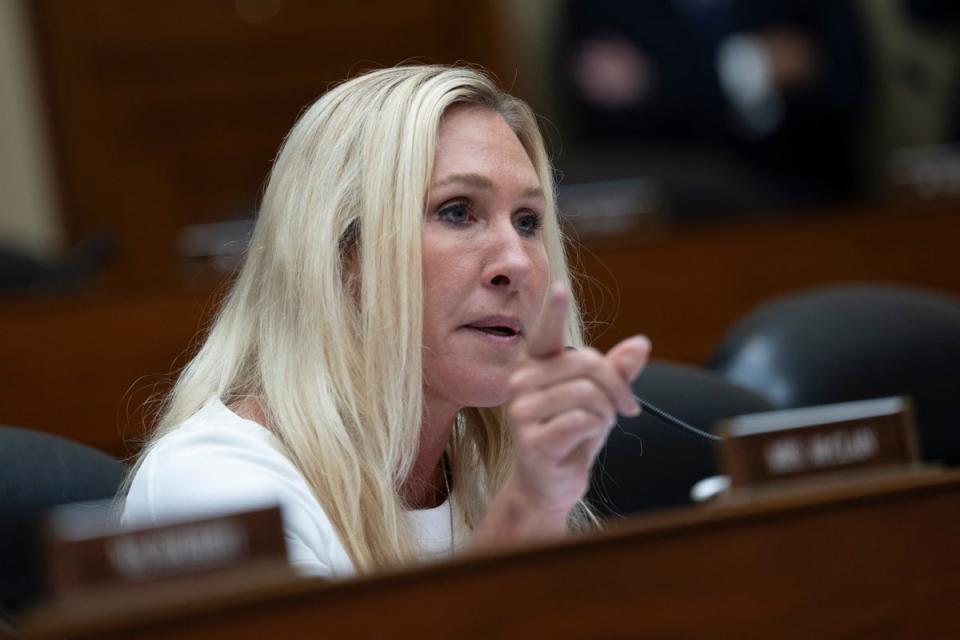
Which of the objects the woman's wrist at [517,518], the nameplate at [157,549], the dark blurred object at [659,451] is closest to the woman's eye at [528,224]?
the dark blurred object at [659,451]

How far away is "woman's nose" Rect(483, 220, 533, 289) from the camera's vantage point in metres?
1.61

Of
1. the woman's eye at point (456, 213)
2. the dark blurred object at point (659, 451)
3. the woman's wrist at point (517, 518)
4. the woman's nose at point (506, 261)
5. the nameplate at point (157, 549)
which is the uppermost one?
the woman's eye at point (456, 213)

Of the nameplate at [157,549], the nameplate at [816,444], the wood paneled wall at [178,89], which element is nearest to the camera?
the nameplate at [157,549]

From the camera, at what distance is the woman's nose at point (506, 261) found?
1.61m

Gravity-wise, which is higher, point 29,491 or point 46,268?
point 46,268

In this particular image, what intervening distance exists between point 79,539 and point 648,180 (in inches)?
122

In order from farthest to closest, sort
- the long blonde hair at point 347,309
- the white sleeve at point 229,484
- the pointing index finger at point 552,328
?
1. the long blonde hair at point 347,309
2. the white sleeve at point 229,484
3. the pointing index finger at point 552,328

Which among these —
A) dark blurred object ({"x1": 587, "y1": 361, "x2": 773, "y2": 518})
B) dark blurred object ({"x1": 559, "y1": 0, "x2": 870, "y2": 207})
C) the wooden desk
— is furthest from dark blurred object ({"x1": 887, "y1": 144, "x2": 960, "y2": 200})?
the wooden desk

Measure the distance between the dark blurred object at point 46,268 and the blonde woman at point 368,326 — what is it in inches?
71.5

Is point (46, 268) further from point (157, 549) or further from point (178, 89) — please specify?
point (157, 549)

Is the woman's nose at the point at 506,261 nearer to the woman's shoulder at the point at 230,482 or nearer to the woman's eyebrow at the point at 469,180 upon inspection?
the woman's eyebrow at the point at 469,180

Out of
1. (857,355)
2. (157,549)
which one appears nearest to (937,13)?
(857,355)

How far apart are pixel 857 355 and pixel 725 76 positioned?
2.56 metres

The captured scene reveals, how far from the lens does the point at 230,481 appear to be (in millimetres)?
1438
